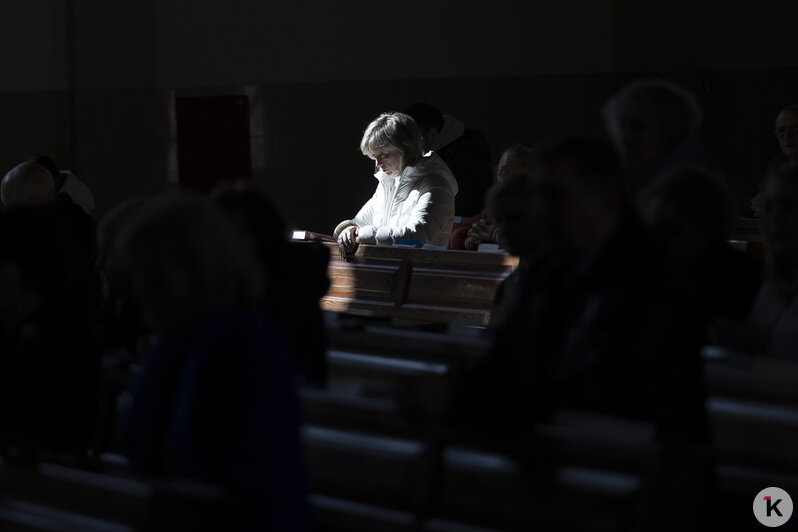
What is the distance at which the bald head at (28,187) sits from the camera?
16.6 feet

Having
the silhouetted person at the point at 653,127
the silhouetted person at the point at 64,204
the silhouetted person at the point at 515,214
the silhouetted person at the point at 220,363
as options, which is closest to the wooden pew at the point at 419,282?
the silhouetted person at the point at 64,204

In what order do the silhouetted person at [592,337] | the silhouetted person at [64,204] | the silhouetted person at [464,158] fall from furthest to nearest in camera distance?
the silhouetted person at [464,158] < the silhouetted person at [64,204] < the silhouetted person at [592,337]

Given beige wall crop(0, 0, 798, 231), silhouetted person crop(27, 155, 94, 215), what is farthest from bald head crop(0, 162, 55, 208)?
beige wall crop(0, 0, 798, 231)

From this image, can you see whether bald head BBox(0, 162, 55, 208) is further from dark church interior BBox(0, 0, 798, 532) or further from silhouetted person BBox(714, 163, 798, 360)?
silhouetted person BBox(714, 163, 798, 360)

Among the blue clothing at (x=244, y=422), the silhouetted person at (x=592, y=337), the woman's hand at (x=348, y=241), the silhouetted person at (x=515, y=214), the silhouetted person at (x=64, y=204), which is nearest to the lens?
the blue clothing at (x=244, y=422)

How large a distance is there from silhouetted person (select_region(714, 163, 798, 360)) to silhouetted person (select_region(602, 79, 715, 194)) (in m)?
0.48

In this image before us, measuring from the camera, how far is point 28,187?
507 centimetres

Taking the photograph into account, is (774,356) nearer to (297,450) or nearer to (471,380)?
(471,380)

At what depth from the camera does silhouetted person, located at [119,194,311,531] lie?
1.94 meters

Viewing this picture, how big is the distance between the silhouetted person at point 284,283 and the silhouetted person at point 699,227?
3.16 feet

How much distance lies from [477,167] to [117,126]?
18.7 ft

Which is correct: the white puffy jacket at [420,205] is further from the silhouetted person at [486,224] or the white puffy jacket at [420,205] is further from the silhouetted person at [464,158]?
the silhouetted person at [464,158]
